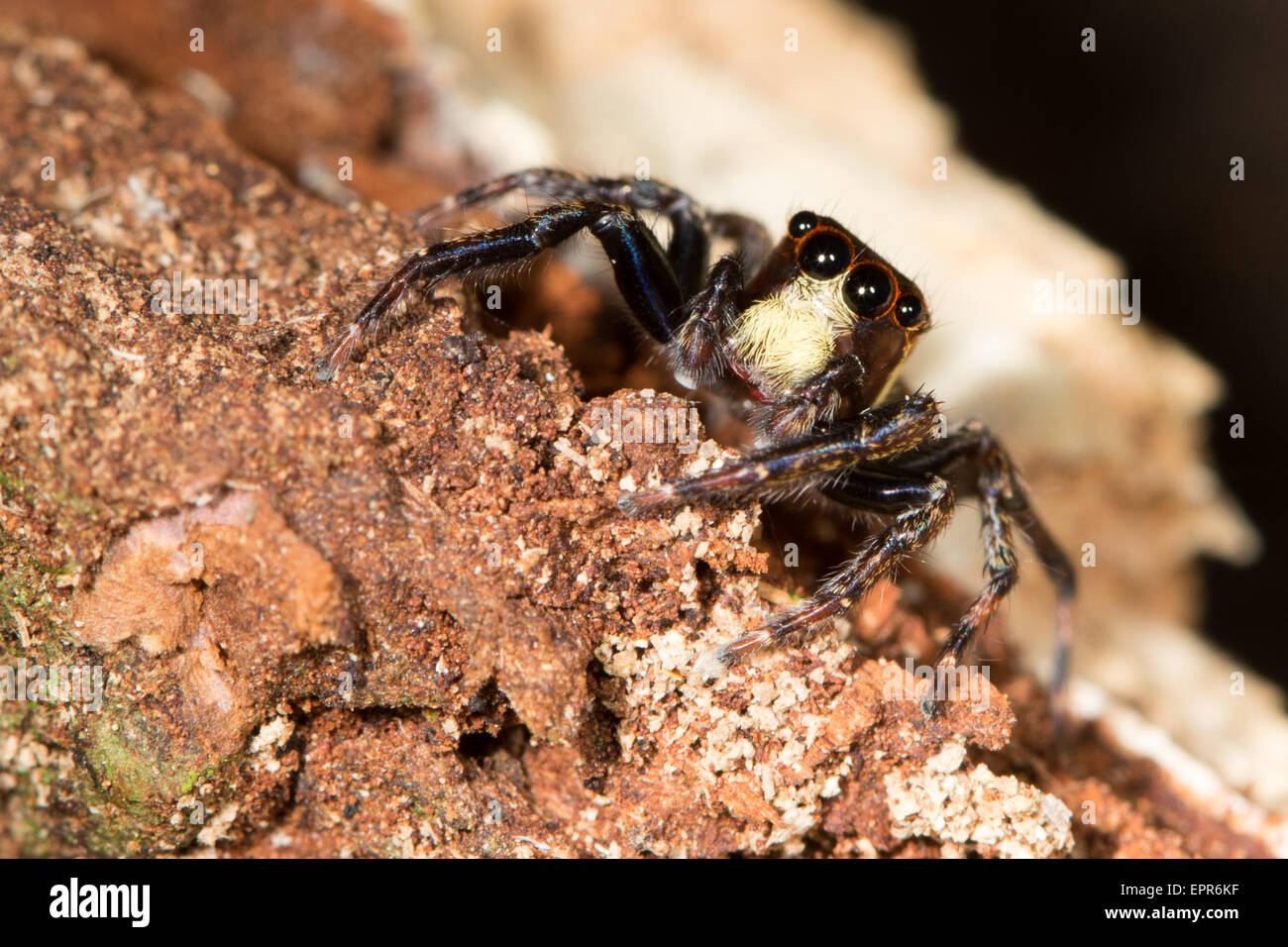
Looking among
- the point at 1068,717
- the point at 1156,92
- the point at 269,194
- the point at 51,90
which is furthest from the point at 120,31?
the point at 1156,92

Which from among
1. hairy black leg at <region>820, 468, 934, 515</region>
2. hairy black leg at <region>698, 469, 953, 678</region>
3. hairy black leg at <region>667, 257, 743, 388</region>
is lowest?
hairy black leg at <region>698, 469, 953, 678</region>

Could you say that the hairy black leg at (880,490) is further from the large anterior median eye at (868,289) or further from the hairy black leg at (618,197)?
the hairy black leg at (618,197)

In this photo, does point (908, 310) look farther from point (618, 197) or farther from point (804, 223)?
point (618, 197)

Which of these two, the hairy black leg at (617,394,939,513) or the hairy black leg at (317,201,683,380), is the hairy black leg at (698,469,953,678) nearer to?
the hairy black leg at (617,394,939,513)

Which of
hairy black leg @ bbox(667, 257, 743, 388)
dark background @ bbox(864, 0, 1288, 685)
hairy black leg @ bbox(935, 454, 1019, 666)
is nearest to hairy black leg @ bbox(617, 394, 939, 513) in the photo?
hairy black leg @ bbox(667, 257, 743, 388)

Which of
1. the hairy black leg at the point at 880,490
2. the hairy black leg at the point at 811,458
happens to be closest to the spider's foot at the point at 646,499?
the hairy black leg at the point at 811,458
